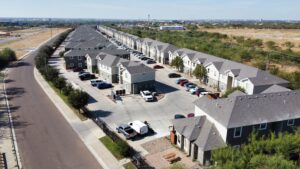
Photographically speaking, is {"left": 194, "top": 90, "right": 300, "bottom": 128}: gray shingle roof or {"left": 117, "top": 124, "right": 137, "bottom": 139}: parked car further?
{"left": 117, "top": 124, "right": 137, "bottom": 139}: parked car

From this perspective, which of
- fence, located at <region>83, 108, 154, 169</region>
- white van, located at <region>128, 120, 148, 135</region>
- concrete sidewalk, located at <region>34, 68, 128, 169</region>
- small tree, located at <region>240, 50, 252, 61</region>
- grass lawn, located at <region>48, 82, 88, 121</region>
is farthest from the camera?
small tree, located at <region>240, 50, 252, 61</region>

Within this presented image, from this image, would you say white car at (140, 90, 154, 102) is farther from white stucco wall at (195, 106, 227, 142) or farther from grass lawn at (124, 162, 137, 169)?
grass lawn at (124, 162, 137, 169)

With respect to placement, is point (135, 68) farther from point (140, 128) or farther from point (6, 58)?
point (6, 58)

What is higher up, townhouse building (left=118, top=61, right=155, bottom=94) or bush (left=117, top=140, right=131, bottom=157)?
townhouse building (left=118, top=61, right=155, bottom=94)

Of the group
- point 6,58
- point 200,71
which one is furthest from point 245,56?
point 6,58

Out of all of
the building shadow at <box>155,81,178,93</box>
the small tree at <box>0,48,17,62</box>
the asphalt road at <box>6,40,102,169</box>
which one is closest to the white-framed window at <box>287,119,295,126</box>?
the asphalt road at <box>6,40,102,169</box>

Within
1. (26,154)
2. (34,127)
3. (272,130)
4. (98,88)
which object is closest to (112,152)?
(26,154)
